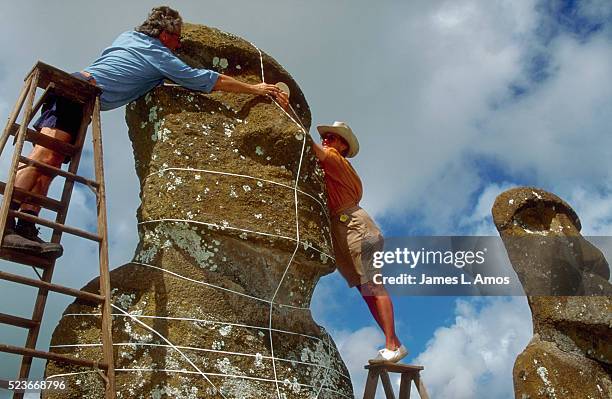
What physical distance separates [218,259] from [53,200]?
4.37ft

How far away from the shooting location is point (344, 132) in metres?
7.75

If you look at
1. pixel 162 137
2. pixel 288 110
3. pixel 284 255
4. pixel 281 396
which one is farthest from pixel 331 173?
pixel 281 396

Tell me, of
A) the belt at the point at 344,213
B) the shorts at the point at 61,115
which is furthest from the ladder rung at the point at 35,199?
the belt at the point at 344,213

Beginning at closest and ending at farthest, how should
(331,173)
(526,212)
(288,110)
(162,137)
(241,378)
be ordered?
(241,378)
(162,137)
(288,110)
(331,173)
(526,212)

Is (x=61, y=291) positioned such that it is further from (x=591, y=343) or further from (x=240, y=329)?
(x=591, y=343)

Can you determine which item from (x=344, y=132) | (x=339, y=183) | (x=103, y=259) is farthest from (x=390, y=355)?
(x=103, y=259)

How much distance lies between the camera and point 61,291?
14.7 ft

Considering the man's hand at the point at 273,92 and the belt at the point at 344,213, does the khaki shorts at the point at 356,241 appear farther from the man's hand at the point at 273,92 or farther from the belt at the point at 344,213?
the man's hand at the point at 273,92

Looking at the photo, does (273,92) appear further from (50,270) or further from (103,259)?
(50,270)

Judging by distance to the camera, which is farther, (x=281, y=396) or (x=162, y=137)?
(x=162, y=137)

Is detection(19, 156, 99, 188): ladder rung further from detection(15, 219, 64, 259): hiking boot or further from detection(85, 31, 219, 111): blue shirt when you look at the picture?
detection(85, 31, 219, 111): blue shirt

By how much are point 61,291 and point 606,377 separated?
257 inches

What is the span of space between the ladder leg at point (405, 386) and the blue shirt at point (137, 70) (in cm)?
342

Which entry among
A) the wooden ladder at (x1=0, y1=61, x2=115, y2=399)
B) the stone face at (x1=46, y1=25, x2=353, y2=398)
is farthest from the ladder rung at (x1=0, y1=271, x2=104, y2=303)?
the stone face at (x1=46, y1=25, x2=353, y2=398)
